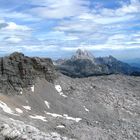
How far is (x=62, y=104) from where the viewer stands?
275 ft

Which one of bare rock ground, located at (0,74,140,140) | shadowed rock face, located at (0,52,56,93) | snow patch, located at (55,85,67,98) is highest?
shadowed rock face, located at (0,52,56,93)

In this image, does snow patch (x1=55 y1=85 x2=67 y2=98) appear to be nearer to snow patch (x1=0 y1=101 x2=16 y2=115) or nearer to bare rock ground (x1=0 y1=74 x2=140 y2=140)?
bare rock ground (x1=0 y1=74 x2=140 y2=140)

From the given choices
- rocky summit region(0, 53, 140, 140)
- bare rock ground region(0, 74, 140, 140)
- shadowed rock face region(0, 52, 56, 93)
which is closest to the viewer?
bare rock ground region(0, 74, 140, 140)

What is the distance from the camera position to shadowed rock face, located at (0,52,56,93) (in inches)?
3383

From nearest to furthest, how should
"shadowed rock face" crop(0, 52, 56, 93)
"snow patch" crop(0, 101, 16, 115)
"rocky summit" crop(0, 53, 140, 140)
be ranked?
1. "rocky summit" crop(0, 53, 140, 140)
2. "snow patch" crop(0, 101, 16, 115)
3. "shadowed rock face" crop(0, 52, 56, 93)

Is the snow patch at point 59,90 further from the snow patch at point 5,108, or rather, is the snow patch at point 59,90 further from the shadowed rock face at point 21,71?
the snow patch at point 5,108

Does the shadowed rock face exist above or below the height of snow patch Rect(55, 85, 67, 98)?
above

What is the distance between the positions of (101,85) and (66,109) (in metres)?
23.0

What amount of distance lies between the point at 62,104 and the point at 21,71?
43.9 feet

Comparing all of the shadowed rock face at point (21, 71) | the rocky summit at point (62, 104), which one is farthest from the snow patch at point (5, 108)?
the shadowed rock face at point (21, 71)

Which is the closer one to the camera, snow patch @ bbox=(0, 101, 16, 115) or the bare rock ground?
the bare rock ground

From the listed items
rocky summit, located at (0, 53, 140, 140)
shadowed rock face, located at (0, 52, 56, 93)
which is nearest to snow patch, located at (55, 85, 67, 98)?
rocky summit, located at (0, 53, 140, 140)

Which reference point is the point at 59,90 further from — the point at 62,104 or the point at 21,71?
the point at 21,71

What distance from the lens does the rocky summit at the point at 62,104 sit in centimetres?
6819
